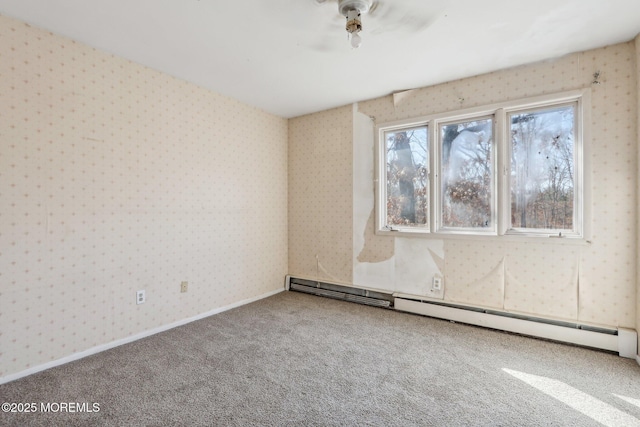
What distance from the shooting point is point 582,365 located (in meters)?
2.10

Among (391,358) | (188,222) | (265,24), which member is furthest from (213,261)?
(265,24)

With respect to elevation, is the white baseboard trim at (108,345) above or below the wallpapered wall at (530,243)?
below

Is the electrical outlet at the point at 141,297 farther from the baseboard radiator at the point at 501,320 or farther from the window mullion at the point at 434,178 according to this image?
the window mullion at the point at 434,178

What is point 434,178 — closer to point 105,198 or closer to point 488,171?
point 488,171

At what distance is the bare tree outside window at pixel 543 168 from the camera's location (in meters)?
2.55

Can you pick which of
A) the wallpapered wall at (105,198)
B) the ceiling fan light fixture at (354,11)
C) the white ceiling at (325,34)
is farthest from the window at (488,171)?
the wallpapered wall at (105,198)

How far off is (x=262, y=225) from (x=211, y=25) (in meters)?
2.26

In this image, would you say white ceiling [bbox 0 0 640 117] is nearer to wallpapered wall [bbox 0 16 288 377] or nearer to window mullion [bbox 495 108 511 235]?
wallpapered wall [bbox 0 16 288 377]

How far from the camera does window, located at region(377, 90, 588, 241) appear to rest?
2553mm

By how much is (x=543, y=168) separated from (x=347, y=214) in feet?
6.47

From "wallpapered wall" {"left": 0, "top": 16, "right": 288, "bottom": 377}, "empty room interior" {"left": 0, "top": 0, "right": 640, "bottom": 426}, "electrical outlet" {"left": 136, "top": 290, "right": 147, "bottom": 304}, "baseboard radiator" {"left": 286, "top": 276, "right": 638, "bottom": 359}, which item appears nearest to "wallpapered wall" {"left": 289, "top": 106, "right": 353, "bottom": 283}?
"empty room interior" {"left": 0, "top": 0, "right": 640, "bottom": 426}

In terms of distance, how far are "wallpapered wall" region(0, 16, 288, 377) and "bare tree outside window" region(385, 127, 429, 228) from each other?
1.72 meters

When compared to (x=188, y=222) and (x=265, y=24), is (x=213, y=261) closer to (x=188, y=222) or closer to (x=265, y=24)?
(x=188, y=222)

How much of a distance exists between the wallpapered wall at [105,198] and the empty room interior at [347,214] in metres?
0.01
